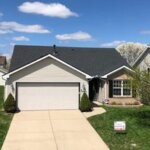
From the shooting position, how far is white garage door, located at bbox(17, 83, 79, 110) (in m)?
27.5

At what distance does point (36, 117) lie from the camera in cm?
2428

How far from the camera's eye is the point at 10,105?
2597 centimetres

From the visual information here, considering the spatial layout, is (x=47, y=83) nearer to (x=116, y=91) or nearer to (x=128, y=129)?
(x=116, y=91)

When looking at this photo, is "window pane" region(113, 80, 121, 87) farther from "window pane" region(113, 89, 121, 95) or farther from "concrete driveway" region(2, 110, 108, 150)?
"concrete driveway" region(2, 110, 108, 150)

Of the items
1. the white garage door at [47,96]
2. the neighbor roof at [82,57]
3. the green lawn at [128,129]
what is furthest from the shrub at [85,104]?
the neighbor roof at [82,57]

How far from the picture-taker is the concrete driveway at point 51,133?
16703mm

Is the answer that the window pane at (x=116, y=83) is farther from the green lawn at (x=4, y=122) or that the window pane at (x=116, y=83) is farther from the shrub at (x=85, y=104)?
the green lawn at (x=4, y=122)

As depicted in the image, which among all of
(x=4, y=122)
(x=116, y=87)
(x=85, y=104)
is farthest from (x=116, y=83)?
(x=4, y=122)

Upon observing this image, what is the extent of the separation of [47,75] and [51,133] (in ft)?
30.0

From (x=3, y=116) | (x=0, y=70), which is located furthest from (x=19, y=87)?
(x=0, y=70)

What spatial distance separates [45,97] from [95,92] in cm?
743

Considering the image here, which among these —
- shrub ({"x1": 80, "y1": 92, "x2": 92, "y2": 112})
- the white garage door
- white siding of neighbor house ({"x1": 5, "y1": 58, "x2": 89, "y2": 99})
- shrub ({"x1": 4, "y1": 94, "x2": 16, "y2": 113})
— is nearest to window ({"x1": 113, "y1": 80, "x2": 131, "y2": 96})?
white siding of neighbor house ({"x1": 5, "y1": 58, "x2": 89, "y2": 99})

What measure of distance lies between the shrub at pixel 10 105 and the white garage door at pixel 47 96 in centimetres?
110

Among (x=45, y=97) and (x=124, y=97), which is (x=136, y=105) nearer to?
(x=124, y=97)
